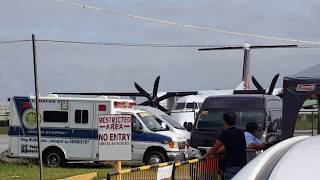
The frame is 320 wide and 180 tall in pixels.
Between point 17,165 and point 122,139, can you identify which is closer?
point 122,139

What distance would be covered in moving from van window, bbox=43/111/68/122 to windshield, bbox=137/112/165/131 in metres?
2.57

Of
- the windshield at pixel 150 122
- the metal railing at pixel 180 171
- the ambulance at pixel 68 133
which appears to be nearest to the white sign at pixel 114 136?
the metal railing at pixel 180 171

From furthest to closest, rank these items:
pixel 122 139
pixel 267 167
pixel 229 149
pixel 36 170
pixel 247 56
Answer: pixel 247 56 → pixel 36 170 → pixel 122 139 → pixel 229 149 → pixel 267 167

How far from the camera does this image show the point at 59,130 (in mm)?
22062

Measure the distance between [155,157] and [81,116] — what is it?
290 cm

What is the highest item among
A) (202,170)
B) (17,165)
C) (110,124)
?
(110,124)

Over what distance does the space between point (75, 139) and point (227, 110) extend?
20.3 feet

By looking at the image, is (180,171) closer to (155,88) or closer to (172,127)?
(172,127)

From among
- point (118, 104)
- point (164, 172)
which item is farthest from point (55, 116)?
point (164, 172)

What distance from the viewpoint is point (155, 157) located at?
70.7 ft

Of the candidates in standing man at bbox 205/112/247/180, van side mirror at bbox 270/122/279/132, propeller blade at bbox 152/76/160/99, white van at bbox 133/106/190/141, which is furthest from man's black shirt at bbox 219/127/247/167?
propeller blade at bbox 152/76/160/99

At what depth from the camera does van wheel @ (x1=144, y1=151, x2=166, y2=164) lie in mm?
21469

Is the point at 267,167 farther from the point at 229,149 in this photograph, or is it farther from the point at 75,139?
the point at 75,139

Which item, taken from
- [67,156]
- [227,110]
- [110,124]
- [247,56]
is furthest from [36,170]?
[247,56]
